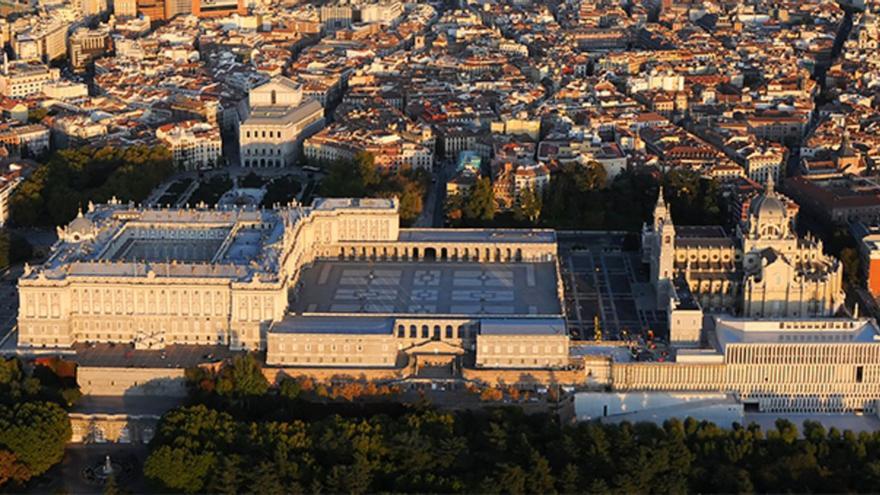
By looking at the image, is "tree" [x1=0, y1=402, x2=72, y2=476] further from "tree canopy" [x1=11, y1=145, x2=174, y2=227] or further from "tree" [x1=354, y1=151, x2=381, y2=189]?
"tree" [x1=354, y1=151, x2=381, y2=189]

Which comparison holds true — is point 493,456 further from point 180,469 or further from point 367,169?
point 367,169

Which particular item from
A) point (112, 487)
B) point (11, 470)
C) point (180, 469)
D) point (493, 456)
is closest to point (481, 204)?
point (493, 456)

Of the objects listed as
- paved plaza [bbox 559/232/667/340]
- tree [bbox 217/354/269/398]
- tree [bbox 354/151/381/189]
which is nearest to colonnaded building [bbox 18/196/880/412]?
tree [bbox 217/354/269/398]

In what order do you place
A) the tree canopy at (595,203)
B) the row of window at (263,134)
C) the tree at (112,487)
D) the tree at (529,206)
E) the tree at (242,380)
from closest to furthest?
the tree at (112,487) < the tree at (242,380) < the tree canopy at (595,203) < the tree at (529,206) < the row of window at (263,134)

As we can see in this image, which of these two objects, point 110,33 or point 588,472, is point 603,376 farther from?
point 110,33

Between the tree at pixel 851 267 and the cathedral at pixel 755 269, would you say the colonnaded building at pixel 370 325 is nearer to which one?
the cathedral at pixel 755 269

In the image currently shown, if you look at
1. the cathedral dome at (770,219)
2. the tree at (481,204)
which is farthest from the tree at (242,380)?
the tree at (481,204)
